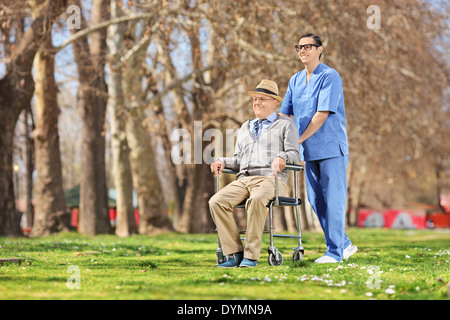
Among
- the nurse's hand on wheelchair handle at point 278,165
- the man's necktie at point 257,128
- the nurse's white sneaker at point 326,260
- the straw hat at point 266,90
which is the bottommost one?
the nurse's white sneaker at point 326,260

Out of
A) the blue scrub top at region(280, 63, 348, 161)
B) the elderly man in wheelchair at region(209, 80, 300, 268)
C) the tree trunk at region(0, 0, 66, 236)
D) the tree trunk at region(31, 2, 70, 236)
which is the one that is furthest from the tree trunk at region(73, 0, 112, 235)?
the elderly man in wheelchair at region(209, 80, 300, 268)

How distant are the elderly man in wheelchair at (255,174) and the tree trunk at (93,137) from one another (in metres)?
11.5

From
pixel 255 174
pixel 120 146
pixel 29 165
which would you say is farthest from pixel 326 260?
pixel 29 165

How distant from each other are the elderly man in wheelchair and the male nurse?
0.36 metres

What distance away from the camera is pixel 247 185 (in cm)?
727

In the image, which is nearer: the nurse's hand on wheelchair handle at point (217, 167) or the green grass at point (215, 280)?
the green grass at point (215, 280)

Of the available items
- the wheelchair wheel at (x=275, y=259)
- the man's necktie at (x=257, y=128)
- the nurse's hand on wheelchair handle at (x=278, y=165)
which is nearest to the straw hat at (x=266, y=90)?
the man's necktie at (x=257, y=128)

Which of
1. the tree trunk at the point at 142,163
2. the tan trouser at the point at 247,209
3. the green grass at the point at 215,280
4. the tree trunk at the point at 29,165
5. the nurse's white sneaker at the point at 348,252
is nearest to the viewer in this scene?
the green grass at the point at 215,280

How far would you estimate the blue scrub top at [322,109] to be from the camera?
24.5 ft

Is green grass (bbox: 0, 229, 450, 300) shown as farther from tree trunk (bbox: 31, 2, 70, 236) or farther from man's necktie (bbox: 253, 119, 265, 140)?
tree trunk (bbox: 31, 2, 70, 236)

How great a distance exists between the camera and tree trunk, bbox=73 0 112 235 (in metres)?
18.6

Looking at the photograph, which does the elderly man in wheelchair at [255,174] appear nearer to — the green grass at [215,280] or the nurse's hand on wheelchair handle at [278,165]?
the nurse's hand on wheelchair handle at [278,165]

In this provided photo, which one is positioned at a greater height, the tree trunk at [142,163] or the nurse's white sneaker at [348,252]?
the tree trunk at [142,163]
